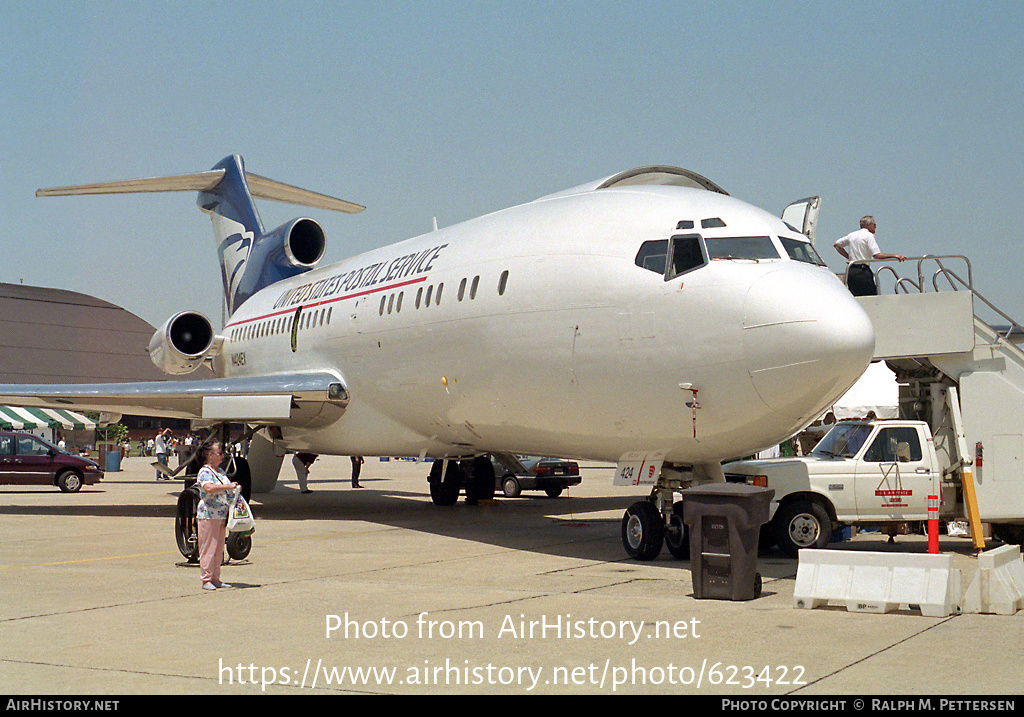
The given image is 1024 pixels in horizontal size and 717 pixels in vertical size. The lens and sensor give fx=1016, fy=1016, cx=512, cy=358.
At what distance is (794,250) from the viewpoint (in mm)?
11766

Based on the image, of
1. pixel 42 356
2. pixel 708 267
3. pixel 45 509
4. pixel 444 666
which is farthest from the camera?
pixel 42 356

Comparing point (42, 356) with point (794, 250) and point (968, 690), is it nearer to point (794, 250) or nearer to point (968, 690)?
point (794, 250)

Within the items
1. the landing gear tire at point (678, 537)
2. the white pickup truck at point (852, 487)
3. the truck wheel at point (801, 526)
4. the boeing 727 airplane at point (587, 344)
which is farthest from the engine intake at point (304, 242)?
the truck wheel at point (801, 526)

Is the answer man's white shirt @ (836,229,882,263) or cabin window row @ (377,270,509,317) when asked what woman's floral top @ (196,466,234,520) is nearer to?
cabin window row @ (377,270,509,317)

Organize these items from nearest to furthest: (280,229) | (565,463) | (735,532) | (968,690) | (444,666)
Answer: (968,690) → (444,666) → (735,532) → (280,229) → (565,463)

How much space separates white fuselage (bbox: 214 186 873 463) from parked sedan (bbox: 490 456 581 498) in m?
8.53

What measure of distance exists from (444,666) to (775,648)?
7.63 feet

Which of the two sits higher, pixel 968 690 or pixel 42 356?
pixel 42 356

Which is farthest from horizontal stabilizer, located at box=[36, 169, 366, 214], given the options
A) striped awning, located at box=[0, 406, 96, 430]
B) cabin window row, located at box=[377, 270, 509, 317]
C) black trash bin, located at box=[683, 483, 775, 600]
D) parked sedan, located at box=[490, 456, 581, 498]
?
black trash bin, located at box=[683, 483, 775, 600]

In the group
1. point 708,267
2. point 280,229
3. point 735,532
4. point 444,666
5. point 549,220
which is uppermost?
point 280,229

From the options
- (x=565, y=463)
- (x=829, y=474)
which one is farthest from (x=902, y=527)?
(x=565, y=463)

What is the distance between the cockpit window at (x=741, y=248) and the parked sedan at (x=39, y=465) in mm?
23834

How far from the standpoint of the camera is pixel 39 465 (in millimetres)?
29500

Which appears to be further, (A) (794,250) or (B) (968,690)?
(A) (794,250)
